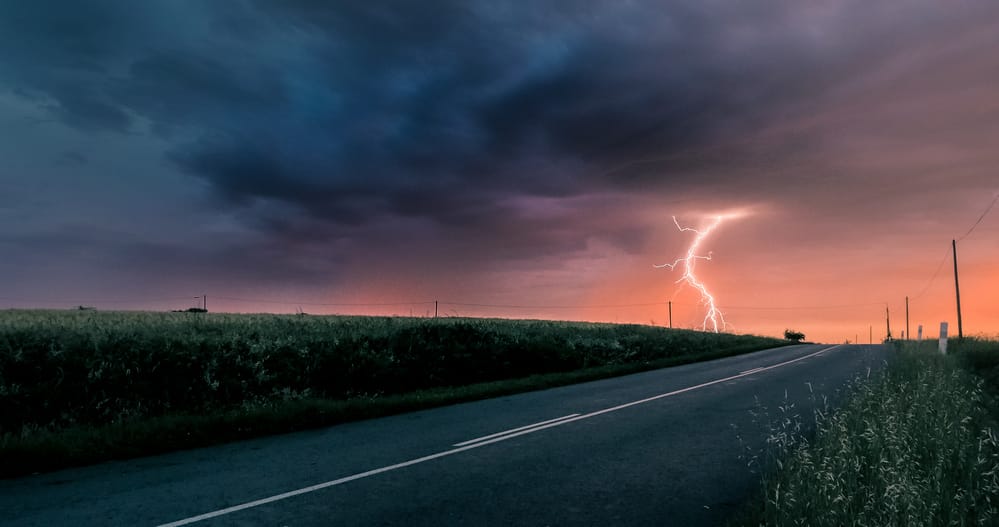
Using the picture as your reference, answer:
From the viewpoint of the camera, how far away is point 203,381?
44.7 feet

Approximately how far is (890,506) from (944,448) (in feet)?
10.5

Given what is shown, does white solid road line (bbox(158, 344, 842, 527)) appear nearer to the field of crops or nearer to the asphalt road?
the asphalt road

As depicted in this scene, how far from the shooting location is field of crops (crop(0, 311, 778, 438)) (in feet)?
38.3

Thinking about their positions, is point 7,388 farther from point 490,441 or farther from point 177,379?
point 490,441

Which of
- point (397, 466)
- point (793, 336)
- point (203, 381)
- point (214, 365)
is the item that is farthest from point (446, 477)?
point (793, 336)

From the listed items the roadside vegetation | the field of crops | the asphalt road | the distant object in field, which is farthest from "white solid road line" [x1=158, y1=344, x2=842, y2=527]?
the distant object in field

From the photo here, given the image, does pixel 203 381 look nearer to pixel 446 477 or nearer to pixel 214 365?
pixel 214 365

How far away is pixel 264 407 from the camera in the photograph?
1238 centimetres

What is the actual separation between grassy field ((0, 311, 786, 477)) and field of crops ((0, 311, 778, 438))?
0.03 meters

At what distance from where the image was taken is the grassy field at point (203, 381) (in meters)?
10.1

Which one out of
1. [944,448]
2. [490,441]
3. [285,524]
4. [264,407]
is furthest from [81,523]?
[944,448]

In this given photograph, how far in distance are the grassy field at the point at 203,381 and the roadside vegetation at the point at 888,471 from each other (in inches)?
336

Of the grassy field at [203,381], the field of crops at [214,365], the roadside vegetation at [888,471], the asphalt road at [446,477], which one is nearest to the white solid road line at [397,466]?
the asphalt road at [446,477]

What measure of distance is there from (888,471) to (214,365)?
13298 millimetres
